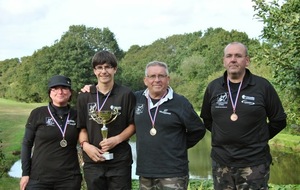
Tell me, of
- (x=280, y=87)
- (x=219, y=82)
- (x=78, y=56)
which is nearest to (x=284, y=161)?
(x=280, y=87)

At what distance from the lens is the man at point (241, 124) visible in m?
4.10

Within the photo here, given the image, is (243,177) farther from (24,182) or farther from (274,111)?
(24,182)

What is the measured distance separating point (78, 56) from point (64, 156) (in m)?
42.3

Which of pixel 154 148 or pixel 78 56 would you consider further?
pixel 78 56

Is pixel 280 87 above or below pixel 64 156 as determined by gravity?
above

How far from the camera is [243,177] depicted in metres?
4.15

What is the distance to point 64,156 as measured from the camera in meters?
4.39

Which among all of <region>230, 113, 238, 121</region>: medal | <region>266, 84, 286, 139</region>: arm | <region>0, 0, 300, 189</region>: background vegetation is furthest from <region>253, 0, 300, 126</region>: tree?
<region>230, 113, 238, 121</region>: medal

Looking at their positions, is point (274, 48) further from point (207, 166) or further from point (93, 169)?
point (207, 166)

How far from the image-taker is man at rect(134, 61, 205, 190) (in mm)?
4082

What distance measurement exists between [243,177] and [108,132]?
4.91 ft

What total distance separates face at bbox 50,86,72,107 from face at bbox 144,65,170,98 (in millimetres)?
975

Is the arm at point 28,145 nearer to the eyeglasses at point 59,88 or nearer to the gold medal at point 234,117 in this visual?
the eyeglasses at point 59,88

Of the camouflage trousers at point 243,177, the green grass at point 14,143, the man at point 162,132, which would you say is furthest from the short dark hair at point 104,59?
the green grass at point 14,143
